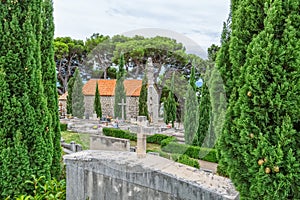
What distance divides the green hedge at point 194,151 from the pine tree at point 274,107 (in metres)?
5.60

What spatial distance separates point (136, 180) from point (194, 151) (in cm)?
594

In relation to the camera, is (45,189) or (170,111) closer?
(45,189)

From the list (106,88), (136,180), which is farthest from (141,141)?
(106,88)

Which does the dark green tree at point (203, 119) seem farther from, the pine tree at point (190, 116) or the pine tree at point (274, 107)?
the pine tree at point (274, 107)

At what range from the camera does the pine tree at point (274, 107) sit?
88.4 inches

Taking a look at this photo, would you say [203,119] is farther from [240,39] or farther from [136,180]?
[240,39]

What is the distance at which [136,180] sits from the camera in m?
3.00

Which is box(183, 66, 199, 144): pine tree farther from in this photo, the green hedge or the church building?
the church building

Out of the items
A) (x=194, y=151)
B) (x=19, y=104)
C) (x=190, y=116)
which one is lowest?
(x=194, y=151)

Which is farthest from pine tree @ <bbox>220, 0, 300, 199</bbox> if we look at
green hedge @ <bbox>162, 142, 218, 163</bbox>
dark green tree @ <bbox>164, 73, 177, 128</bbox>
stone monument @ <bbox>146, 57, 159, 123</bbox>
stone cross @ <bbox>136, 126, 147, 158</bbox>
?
dark green tree @ <bbox>164, 73, 177, 128</bbox>

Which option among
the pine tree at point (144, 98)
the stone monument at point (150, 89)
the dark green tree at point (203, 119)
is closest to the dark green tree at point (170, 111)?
the dark green tree at point (203, 119)

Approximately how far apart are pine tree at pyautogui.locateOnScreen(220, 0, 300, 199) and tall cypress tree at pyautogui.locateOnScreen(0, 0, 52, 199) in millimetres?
3098

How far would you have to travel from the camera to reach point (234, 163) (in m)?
2.62

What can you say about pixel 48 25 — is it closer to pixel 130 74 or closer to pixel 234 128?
pixel 130 74
